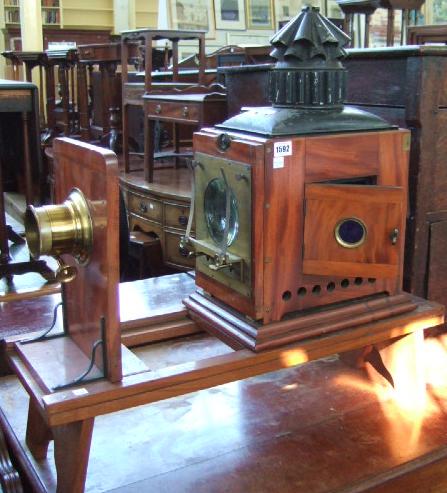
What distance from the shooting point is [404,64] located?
4.47 feet

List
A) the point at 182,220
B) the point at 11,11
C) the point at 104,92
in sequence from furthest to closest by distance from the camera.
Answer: the point at 11,11, the point at 104,92, the point at 182,220

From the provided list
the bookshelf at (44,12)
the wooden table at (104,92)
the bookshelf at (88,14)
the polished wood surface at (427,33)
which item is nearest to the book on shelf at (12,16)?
the bookshelf at (44,12)

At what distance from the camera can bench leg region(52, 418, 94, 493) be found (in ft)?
2.98

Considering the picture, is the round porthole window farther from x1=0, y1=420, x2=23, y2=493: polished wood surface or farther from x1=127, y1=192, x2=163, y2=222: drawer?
x1=127, y1=192, x2=163, y2=222: drawer

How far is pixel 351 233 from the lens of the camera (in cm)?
106

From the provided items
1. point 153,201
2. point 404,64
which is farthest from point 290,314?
point 153,201

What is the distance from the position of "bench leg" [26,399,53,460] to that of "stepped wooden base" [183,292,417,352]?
303 millimetres

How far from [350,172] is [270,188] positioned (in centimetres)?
15

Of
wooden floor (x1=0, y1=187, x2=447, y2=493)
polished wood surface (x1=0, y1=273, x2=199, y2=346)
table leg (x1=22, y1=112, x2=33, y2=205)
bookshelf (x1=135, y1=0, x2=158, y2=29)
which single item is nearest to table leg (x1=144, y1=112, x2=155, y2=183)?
table leg (x1=22, y1=112, x2=33, y2=205)

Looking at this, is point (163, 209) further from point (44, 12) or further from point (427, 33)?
point (44, 12)

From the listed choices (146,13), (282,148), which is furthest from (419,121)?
(146,13)

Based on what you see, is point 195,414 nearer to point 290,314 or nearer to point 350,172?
point 290,314

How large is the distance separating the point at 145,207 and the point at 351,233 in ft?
6.95

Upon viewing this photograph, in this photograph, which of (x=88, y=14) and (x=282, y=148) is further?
(x=88, y=14)
